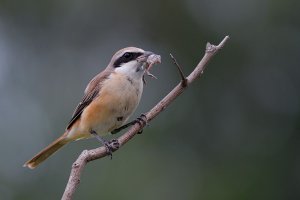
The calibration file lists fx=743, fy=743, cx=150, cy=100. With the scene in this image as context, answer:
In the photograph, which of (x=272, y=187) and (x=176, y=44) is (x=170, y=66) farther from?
(x=272, y=187)

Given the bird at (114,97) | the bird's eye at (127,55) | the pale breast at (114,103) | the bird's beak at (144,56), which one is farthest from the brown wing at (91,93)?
the bird's beak at (144,56)

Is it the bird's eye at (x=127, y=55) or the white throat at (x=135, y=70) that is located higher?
the bird's eye at (x=127, y=55)

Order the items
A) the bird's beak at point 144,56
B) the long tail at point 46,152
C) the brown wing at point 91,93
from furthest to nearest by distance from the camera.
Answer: the long tail at point 46,152
the brown wing at point 91,93
the bird's beak at point 144,56

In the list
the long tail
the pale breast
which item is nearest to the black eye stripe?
the pale breast

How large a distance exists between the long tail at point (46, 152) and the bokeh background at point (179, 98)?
1.68m

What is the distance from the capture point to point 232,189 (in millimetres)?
8281

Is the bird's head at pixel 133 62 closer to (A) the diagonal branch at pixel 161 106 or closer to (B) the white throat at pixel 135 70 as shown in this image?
(B) the white throat at pixel 135 70

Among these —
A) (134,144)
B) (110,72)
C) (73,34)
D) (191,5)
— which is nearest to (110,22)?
(73,34)

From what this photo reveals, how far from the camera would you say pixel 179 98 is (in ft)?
29.9

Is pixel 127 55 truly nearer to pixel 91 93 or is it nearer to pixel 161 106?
pixel 91 93

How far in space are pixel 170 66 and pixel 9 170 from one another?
2555mm

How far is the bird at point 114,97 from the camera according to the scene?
570 cm

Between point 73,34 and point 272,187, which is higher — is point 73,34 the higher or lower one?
the higher one

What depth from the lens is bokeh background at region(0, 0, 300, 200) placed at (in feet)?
27.5
